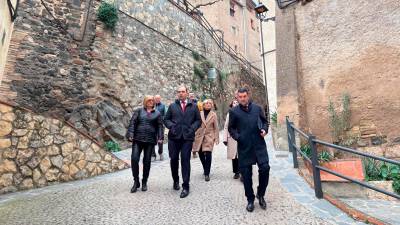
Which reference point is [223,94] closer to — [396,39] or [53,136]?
[396,39]

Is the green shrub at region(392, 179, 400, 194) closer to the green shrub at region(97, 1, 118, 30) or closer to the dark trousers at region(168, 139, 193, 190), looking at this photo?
the dark trousers at region(168, 139, 193, 190)

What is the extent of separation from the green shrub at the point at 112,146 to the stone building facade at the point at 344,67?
17.3 feet

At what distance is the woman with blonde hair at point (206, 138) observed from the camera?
5.89 metres

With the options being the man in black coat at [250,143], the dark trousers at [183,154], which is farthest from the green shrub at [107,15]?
the man in black coat at [250,143]

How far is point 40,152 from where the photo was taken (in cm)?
595

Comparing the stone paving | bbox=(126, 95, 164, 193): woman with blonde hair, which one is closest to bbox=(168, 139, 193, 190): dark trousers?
the stone paving

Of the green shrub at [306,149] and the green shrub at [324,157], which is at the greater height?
the green shrub at [306,149]

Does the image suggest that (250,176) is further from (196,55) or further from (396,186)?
(196,55)

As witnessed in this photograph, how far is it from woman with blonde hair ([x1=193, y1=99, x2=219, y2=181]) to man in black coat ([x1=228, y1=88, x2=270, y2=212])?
181 cm

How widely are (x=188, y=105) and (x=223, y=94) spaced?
14198 mm

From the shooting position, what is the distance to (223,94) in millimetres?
19172

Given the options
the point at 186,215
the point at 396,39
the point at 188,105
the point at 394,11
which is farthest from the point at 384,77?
the point at 186,215

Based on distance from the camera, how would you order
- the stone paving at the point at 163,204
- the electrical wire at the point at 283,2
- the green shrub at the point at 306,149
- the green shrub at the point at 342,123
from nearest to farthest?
the stone paving at the point at 163,204, the green shrub at the point at 306,149, the green shrub at the point at 342,123, the electrical wire at the point at 283,2

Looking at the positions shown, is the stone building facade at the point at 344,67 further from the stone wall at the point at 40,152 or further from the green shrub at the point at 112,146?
the stone wall at the point at 40,152
